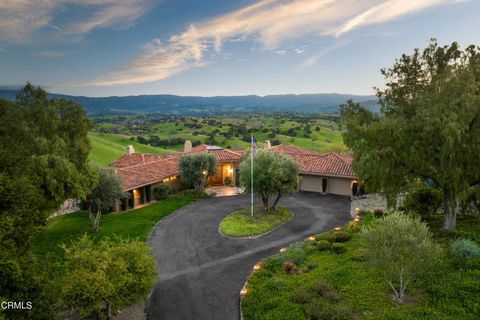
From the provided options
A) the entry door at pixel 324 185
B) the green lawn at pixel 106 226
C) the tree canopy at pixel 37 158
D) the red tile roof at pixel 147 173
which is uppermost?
the tree canopy at pixel 37 158

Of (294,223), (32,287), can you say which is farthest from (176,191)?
(32,287)

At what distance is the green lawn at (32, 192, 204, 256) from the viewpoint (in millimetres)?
24922

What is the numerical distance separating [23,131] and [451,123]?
26839 mm

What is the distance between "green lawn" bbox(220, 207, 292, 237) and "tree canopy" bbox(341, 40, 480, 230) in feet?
29.3

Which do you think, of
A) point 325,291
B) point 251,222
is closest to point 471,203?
point 251,222

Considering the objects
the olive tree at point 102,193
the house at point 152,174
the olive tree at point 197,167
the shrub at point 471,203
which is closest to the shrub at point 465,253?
the shrub at point 471,203

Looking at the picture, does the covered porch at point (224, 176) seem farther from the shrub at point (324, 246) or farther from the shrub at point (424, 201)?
the shrub at point (324, 246)

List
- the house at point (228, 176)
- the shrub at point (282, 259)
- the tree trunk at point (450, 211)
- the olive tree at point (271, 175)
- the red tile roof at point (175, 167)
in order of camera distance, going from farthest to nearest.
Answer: the red tile roof at point (175, 167), the house at point (228, 176), the olive tree at point (271, 175), the tree trunk at point (450, 211), the shrub at point (282, 259)

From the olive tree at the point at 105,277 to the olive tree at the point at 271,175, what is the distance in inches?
678

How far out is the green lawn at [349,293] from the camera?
12953 millimetres

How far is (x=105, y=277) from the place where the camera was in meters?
12.2

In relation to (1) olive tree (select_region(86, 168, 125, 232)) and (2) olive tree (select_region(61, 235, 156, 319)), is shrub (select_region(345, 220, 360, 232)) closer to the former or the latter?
(2) olive tree (select_region(61, 235, 156, 319))

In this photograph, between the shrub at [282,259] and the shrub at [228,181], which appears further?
the shrub at [228,181]

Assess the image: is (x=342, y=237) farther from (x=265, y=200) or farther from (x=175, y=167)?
(x=175, y=167)
